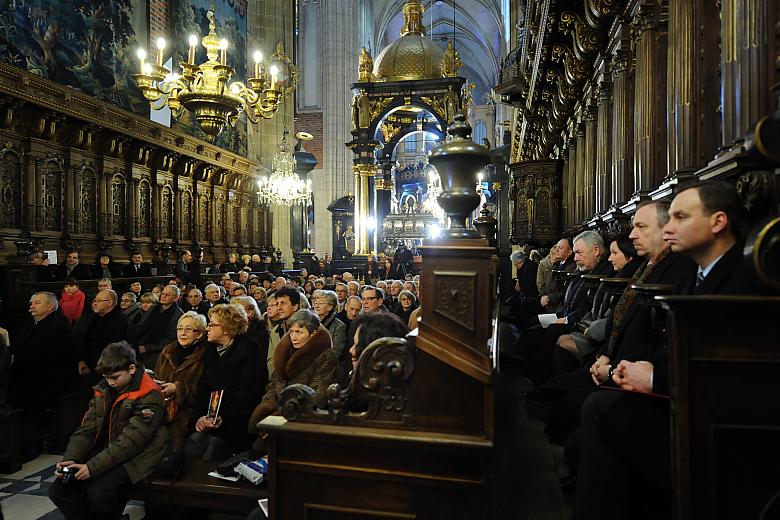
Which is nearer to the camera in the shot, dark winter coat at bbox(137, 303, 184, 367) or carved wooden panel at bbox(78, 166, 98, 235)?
dark winter coat at bbox(137, 303, 184, 367)

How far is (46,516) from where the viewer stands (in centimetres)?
360

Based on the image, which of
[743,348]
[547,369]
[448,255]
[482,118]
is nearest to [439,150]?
[448,255]

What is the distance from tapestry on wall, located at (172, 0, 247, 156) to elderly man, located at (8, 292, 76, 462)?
9.98 metres

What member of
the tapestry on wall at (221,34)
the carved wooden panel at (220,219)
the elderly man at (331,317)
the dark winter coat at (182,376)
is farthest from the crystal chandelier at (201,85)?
the carved wooden panel at (220,219)

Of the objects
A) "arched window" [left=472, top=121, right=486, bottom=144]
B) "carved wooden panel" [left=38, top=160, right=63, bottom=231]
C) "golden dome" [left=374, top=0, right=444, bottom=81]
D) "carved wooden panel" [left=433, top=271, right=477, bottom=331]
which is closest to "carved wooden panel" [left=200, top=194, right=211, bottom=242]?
"carved wooden panel" [left=38, top=160, right=63, bottom=231]

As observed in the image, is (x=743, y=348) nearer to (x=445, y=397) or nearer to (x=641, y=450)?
(x=641, y=450)

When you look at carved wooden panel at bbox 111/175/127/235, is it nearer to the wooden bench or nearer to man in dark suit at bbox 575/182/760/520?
the wooden bench

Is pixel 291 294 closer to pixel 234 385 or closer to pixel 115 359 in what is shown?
pixel 234 385

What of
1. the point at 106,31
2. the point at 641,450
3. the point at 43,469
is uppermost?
the point at 106,31

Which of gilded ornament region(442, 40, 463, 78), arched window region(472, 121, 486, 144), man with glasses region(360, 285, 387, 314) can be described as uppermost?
arched window region(472, 121, 486, 144)

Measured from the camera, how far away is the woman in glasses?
329cm

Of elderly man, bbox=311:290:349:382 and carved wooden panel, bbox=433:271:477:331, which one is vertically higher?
carved wooden panel, bbox=433:271:477:331

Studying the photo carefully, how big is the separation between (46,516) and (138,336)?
284cm

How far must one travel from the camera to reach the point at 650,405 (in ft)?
5.74
